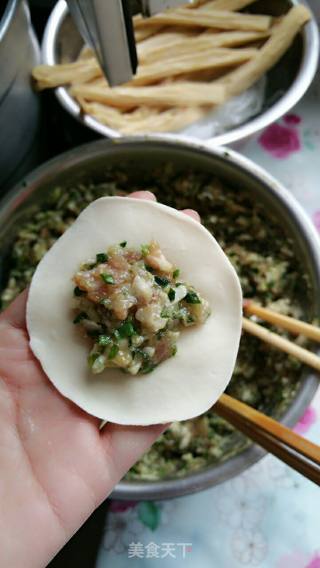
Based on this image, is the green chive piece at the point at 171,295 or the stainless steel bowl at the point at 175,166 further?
the stainless steel bowl at the point at 175,166

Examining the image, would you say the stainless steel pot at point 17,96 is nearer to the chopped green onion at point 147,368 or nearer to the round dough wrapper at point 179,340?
the round dough wrapper at point 179,340

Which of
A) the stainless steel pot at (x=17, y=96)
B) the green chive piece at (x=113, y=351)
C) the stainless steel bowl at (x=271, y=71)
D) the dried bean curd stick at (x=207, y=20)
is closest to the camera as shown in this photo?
the green chive piece at (x=113, y=351)

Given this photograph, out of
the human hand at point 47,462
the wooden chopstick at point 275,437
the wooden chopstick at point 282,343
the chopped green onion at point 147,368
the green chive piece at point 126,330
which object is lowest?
the wooden chopstick at point 275,437

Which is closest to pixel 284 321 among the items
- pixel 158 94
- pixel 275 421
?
pixel 275 421

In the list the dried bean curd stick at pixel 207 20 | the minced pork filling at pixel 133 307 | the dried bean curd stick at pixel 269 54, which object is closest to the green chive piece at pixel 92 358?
the minced pork filling at pixel 133 307

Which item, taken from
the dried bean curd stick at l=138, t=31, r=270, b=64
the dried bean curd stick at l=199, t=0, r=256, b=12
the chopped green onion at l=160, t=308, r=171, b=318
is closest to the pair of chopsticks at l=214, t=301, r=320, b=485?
the chopped green onion at l=160, t=308, r=171, b=318

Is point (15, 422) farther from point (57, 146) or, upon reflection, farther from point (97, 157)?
point (57, 146)

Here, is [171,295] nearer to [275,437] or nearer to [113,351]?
[113,351]
